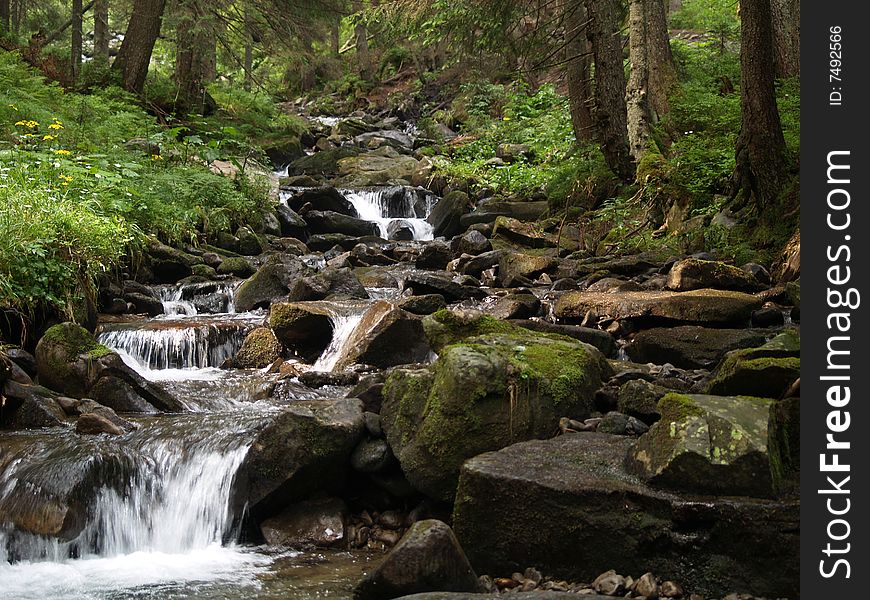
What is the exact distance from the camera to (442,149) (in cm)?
2561

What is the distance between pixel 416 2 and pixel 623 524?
15906 millimetres

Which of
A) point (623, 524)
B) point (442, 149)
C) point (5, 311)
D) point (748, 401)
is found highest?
point (442, 149)

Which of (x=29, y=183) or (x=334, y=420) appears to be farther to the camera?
(x=29, y=183)

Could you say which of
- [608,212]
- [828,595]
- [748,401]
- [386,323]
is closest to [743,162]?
[608,212]

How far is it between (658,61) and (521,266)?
6.29m

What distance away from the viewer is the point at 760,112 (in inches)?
408

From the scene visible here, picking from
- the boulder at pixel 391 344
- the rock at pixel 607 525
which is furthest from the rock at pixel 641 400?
the boulder at pixel 391 344

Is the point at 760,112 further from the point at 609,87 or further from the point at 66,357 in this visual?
the point at 66,357

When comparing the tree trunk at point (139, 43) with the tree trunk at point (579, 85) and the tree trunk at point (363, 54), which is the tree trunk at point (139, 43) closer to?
the tree trunk at point (579, 85)

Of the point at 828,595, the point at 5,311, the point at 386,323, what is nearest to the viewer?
Answer: the point at 828,595

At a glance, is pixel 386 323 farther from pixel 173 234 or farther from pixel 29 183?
pixel 173 234

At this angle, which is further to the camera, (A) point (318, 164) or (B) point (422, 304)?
(A) point (318, 164)

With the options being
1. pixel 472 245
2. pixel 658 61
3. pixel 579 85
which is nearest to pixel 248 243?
pixel 472 245

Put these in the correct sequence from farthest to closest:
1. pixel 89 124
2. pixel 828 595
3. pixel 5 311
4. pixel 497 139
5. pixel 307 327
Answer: pixel 497 139 < pixel 89 124 < pixel 307 327 < pixel 5 311 < pixel 828 595
